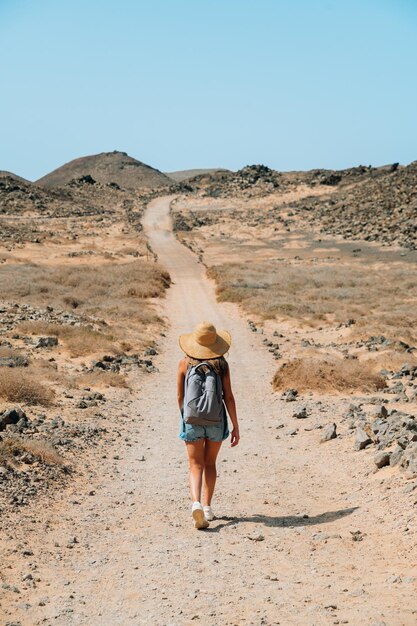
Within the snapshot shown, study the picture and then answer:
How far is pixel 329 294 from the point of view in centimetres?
3497

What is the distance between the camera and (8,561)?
23.2 ft

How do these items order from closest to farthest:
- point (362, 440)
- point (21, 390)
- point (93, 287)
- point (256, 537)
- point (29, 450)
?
1. point (256, 537)
2. point (29, 450)
3. point (362, 440)
4. point (21, 390)
5. point (93, 287)

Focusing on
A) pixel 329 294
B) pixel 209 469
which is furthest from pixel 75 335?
pixel 329 294

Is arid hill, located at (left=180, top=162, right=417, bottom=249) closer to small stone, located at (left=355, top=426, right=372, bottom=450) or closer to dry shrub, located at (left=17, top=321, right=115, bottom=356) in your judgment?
dry shrub, located at (left=17, top=321, right=115, bottom=356)

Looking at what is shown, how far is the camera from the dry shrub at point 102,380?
16.6 meters

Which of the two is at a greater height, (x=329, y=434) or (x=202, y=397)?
(x=202, y=397)

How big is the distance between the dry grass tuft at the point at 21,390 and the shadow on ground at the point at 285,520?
21.5 feet

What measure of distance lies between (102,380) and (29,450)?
655 cm

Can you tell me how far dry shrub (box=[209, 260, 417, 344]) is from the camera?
2797 cm

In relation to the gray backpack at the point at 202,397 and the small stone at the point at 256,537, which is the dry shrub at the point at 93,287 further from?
the small stone at the point at 256,537

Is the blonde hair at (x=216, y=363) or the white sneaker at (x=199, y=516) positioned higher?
the blonde hair at (x=216, y=363)

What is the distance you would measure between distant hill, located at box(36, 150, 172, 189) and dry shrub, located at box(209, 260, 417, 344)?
11195 cm

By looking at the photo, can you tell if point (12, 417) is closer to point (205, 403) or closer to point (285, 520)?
point (205, 403)

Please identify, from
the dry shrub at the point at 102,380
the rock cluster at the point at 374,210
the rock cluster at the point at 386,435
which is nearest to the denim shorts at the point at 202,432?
the rock cluster at the point at 386,435
